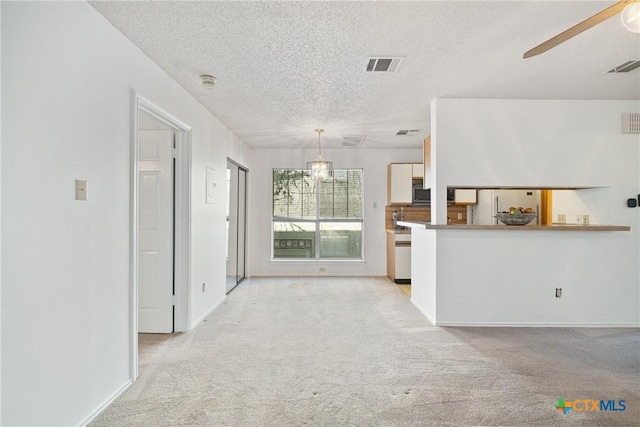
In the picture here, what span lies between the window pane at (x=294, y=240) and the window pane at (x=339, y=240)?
0.20 meters

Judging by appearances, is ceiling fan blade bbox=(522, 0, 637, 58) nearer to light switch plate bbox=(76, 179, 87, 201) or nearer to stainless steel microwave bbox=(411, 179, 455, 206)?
light switch plate bbox=(76, 179, 87, 201)

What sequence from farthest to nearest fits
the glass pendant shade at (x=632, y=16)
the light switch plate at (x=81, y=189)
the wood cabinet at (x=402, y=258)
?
the wood cabinet at (x=402, y=258)
the light switch plate at (x=81, y=189)
the glass pendant shade at (x=632, y=16)

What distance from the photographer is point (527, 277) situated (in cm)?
399

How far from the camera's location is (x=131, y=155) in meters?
2.64

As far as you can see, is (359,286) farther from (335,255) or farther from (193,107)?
(193,107)

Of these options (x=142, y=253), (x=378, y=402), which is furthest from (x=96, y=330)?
(x=378, y=402)

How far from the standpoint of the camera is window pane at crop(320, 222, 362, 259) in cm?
713

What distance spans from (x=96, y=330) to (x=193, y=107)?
2.49 m

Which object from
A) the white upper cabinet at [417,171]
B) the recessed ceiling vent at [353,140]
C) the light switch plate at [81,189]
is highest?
the recessed ceiling vent at [353,140]

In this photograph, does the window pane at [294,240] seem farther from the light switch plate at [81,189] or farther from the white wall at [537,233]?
the light switch plate at [81,189]

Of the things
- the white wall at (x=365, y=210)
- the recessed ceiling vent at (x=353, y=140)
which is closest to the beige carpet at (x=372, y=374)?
the white wall at (x=365, y=210)

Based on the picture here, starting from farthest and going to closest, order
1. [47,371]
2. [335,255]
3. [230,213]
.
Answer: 1. [335,255]
2. [230,213]
3. [47,371]

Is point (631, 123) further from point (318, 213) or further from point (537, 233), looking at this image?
point (318, 213)

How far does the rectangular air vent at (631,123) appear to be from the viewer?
403cm
